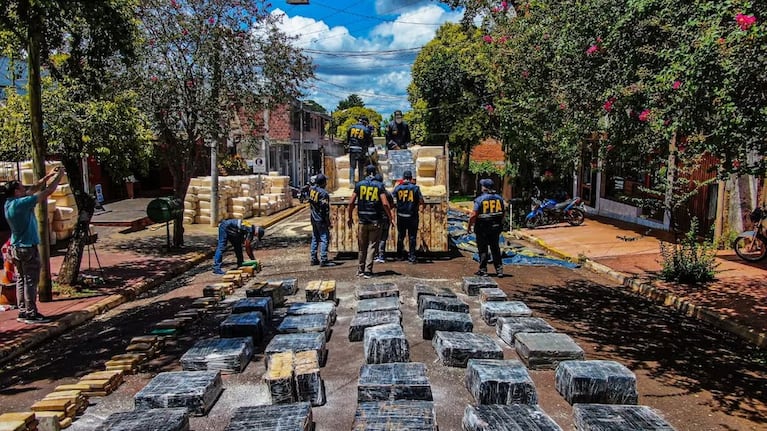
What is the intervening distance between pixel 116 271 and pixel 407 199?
6100mm

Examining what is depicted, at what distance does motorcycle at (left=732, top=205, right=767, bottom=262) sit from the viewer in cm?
1026

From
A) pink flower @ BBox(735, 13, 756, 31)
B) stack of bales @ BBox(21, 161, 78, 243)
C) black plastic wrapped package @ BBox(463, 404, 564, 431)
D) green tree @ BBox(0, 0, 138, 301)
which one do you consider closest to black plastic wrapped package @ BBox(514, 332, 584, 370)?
black plastic wrapped package @ BBox(463, 404, 564, 431)

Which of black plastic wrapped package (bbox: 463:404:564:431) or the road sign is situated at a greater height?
the road sign

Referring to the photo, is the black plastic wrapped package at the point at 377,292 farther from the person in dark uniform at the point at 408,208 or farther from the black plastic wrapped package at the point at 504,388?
the black plastic wrapped package at the point at 504,388

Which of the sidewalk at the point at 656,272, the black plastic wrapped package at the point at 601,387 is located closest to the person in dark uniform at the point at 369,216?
the sidewalk at the point at 656,272

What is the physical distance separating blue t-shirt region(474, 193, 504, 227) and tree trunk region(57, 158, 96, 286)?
6802mm

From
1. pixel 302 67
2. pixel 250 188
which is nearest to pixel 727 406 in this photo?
pixel 302 67

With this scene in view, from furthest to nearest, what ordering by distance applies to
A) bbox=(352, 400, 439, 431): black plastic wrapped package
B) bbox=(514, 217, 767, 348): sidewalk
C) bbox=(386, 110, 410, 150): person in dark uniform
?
bbox=(386, 110, 410, 150): person in dark uniform < bbox=(514, 217, 767, 348): sidewalk < bbox=(352, 400, 439, 431): black plastic wrapped package

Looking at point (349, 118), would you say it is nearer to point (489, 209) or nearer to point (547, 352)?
point (489, 209)

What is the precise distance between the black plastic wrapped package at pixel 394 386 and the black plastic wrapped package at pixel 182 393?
1.33 metres

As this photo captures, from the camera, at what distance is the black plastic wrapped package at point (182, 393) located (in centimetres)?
443

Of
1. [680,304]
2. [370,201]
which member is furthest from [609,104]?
[370,201]

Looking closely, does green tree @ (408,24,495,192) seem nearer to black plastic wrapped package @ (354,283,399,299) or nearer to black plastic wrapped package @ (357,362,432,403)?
black plastic wrapped package @ (354,283,399,299)

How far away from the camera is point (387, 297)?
7.54m
